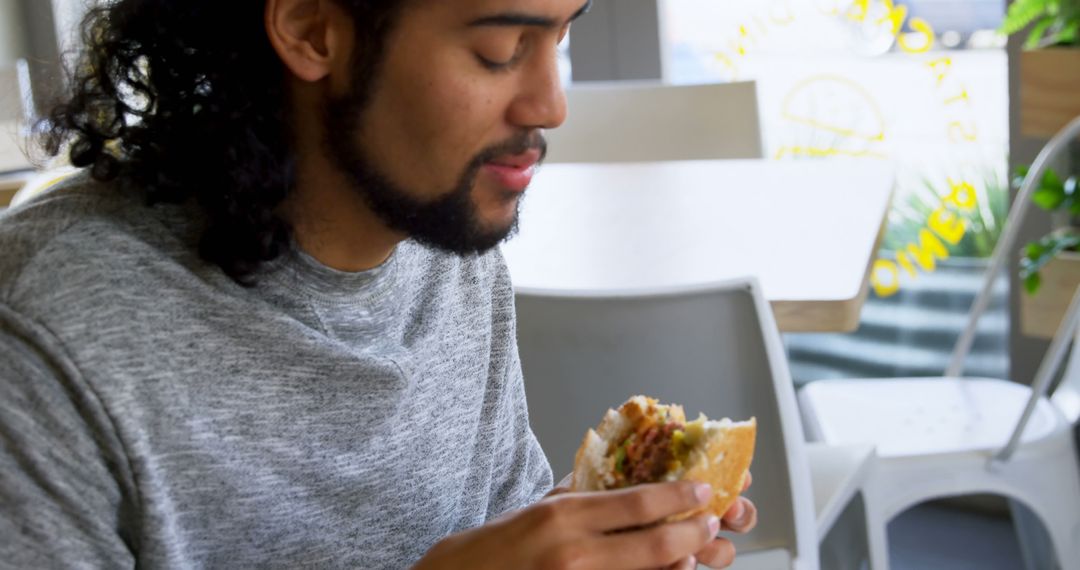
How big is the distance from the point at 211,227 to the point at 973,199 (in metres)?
2.42

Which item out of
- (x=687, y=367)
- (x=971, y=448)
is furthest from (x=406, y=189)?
(x=971, y=448)

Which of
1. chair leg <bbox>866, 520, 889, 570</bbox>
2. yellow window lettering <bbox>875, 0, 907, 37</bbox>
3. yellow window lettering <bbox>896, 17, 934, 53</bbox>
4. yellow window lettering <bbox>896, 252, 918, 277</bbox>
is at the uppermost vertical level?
yellow window lettering <bbox>875, 0, 907, 37</bbox>

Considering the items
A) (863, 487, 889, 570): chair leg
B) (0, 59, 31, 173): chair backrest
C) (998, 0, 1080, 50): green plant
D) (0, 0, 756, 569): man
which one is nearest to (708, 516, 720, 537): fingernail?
(0, 0, 756, 569): man

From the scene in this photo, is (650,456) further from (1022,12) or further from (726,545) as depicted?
(1022,12)

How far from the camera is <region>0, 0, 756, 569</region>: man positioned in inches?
34.9

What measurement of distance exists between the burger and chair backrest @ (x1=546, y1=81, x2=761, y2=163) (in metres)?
2.00

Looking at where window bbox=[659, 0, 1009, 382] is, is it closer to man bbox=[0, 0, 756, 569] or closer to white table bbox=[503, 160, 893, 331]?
white table bbox=[503, 160, 893, 331]

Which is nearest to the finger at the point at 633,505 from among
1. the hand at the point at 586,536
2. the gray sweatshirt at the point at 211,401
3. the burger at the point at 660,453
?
the hand at the point at 586,536

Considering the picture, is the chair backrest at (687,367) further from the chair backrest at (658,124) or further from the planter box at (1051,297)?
the chair backrest at (658,124)

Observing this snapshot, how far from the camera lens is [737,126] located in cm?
304

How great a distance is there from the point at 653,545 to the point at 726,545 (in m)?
0.16

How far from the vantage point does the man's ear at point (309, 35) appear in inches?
40.3

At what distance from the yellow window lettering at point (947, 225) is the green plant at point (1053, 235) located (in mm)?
437

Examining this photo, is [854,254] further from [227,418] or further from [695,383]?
[227,418]
